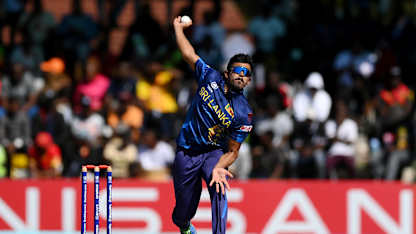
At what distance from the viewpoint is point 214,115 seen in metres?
8.63

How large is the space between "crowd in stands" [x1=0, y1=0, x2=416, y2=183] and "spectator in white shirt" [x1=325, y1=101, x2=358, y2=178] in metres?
0.02

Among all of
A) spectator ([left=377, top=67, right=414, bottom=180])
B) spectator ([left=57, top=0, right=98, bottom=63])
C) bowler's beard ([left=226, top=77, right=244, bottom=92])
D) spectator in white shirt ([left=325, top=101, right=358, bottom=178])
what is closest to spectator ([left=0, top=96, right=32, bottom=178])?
spectator ([left=57, top=0, right=98, bottom=63])

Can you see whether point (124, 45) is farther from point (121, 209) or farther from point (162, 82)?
point (121, 209)

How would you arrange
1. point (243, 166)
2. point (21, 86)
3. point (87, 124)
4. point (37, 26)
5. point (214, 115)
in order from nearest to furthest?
1. point (214, 115)
2. point (243, 166)
3. point (87, 124)
4. point (21, 86)
5. point (37, 26)

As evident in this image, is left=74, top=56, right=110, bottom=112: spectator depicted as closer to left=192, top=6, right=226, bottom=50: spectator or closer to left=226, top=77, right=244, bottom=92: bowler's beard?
left=192, top=6, right=226, bottom=50: spectator

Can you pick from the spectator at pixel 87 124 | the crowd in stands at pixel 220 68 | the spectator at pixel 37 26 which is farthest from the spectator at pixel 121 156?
the spectator at pixel 37 26

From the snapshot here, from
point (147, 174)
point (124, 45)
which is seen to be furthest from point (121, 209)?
point (124, 45)

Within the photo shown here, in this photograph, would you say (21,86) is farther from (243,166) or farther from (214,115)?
(214,115)

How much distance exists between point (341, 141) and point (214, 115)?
21.3 feet

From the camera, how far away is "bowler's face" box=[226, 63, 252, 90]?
27.7 ft

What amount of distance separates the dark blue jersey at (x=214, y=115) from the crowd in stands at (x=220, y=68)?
5652 millimetres

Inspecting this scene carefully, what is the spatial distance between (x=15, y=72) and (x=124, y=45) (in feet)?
7.14

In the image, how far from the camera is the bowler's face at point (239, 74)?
27.7ft

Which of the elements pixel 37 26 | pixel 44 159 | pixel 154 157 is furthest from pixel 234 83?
pixel 37 26
